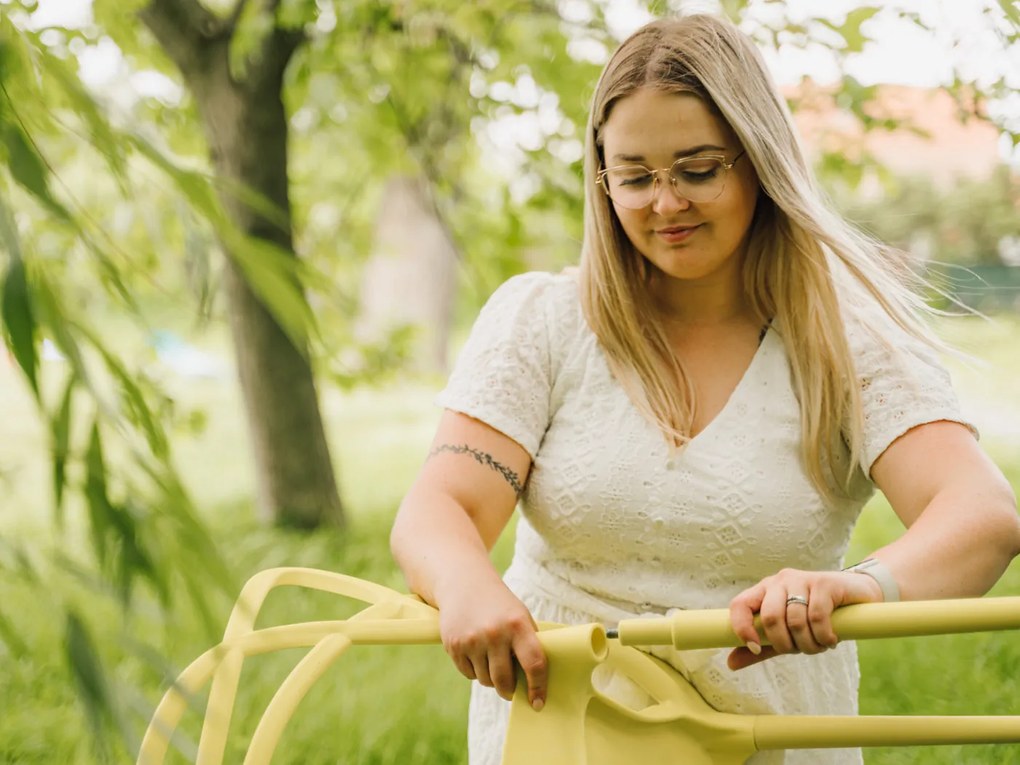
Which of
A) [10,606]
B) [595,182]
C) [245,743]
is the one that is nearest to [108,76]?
[10,606]

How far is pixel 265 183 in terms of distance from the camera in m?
5.03

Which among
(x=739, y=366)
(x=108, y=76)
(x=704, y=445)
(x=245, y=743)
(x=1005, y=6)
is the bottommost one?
(x=245, y=743)

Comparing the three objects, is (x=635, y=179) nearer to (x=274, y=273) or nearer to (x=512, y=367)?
(x=512, y=367)

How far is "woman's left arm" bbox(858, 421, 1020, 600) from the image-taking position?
147cm

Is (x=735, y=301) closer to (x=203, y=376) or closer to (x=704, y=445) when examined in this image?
(x=704, y=445)

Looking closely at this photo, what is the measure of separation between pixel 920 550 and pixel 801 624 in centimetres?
27

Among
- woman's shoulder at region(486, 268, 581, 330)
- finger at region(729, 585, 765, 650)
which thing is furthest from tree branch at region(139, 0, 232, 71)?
finger at region(729, 585, 765, 650)

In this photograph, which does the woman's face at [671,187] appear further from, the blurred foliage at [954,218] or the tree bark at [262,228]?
the blurred foliage at [954,218]

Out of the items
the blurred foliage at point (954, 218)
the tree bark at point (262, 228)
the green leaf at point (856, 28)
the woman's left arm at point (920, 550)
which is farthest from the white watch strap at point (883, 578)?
the blurred foliage at point (954, 218)

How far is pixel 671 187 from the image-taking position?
1.69 metres

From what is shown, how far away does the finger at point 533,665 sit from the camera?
1354 millimetres

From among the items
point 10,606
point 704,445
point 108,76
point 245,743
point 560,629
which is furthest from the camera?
point 108,76

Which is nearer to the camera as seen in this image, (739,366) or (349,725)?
(739,366)

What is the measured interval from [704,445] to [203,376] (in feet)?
41.1
